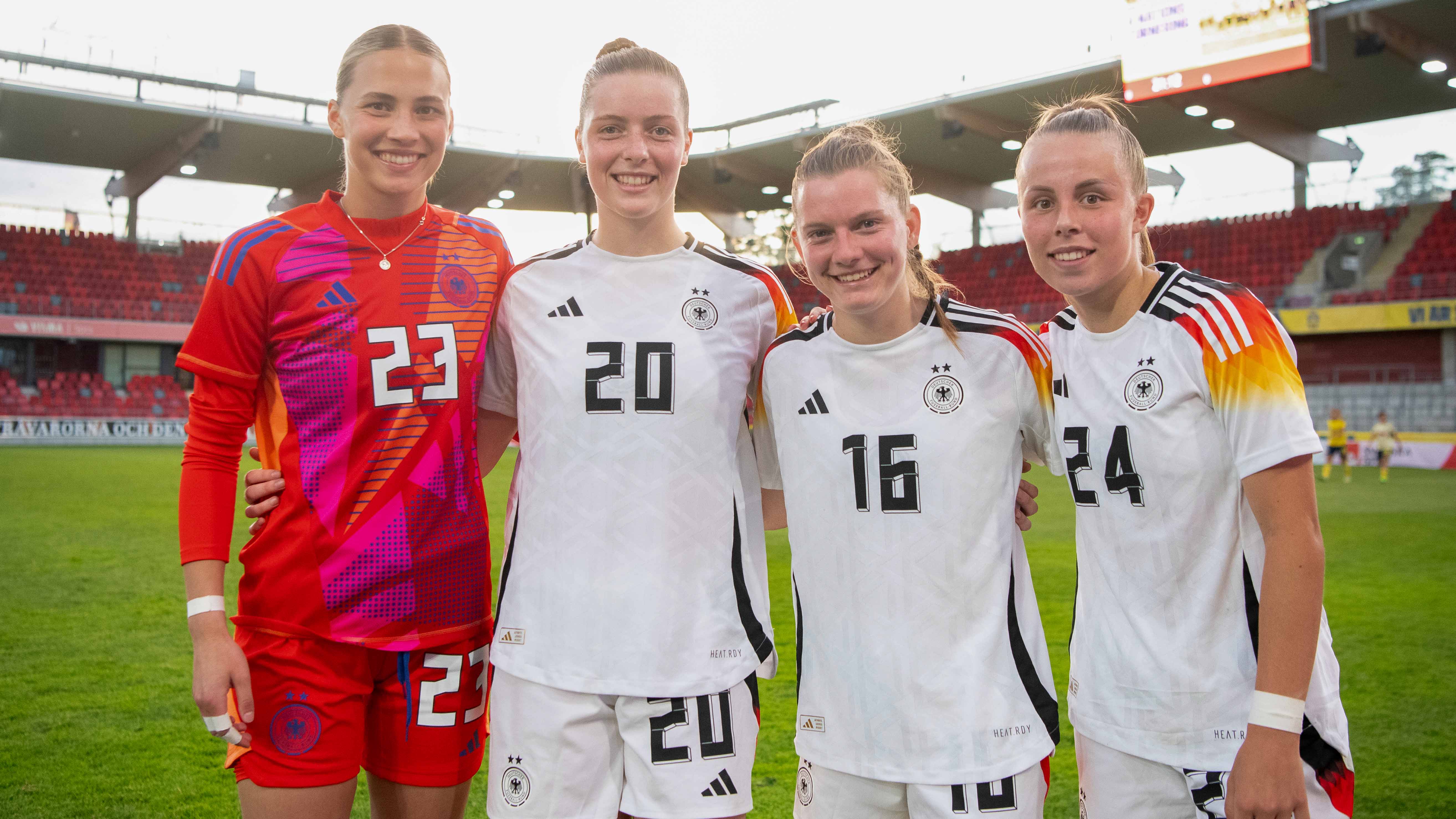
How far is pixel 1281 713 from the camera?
71.7 inches

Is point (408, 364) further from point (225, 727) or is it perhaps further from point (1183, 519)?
point (1183, 519)

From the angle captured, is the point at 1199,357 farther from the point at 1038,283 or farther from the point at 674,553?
the point at 1038,283

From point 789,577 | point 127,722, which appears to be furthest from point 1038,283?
point 127,722

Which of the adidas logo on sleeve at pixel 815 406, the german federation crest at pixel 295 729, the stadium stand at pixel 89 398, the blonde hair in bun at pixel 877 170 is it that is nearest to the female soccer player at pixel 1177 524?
the blonde hair in bun at pixel 877 170

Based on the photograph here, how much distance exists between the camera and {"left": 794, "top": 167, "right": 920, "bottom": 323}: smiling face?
6.98ft

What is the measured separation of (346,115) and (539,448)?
3.07ft

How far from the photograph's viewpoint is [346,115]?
228 centimetres

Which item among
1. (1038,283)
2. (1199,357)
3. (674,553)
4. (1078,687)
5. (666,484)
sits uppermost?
(1038,283)

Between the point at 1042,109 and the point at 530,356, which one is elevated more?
the point at 1042,109

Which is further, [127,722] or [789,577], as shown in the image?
[789,577]

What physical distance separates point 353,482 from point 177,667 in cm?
433

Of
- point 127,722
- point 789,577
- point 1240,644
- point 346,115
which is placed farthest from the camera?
point 789,577

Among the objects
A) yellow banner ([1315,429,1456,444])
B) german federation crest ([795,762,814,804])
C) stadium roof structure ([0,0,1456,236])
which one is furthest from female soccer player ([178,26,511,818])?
yellow banner ([1315,429,1456,444])

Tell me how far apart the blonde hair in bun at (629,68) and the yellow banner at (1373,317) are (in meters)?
24.5
